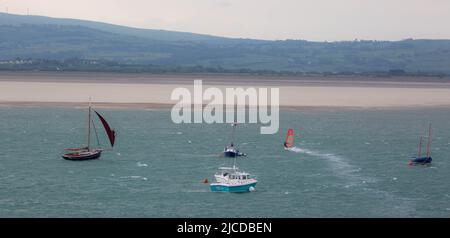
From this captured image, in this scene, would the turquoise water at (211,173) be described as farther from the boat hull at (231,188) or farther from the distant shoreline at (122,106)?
the distant shoreline at (122,106)

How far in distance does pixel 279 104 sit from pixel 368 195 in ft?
248

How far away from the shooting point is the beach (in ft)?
379

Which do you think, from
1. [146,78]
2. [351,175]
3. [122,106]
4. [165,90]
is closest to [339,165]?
[351,175]

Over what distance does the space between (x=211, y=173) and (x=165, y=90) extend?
100 metres

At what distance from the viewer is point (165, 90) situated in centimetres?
14625

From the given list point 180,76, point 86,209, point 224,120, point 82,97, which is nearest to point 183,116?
point 224,120

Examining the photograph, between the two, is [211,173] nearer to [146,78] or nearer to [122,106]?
[122,106]

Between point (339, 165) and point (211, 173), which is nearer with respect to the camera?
point (211, 173)

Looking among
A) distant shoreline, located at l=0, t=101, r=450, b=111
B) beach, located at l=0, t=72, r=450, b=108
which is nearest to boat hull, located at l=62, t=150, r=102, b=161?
distant shoreline, located at l=0, t=101, r=450, b=111

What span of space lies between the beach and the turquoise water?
35.2 metres

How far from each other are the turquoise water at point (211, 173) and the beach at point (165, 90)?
3521cm
